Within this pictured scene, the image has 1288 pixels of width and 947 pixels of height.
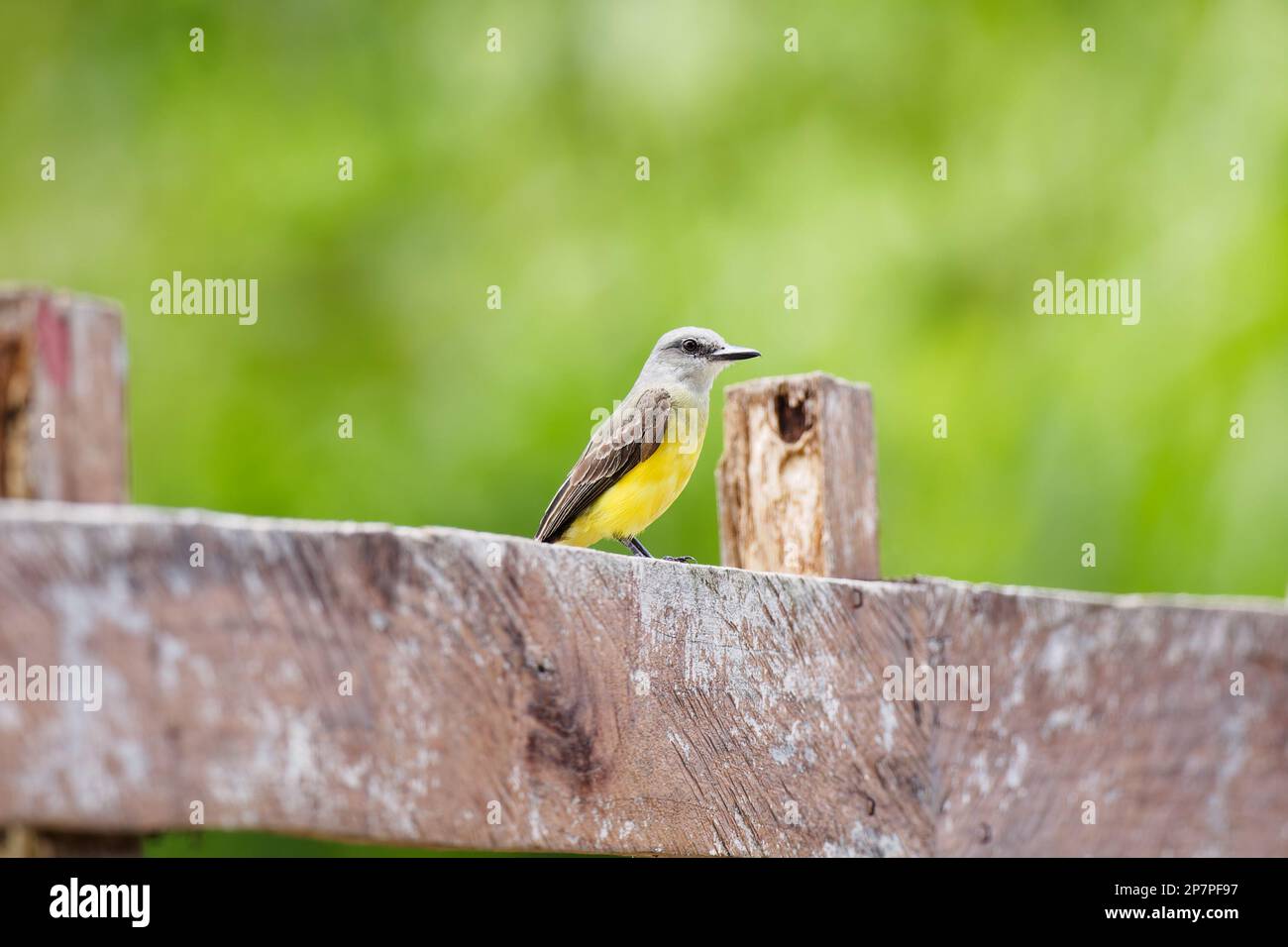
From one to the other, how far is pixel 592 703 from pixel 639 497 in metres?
3.28

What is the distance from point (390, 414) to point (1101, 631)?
414cm

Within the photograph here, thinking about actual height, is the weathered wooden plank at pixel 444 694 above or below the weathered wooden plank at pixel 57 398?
below

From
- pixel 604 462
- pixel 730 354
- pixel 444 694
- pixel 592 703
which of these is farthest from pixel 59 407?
pixel 730 354

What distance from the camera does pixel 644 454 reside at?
572 cm

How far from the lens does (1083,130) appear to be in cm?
810

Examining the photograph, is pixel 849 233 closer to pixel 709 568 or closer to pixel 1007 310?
pixel 1007 310

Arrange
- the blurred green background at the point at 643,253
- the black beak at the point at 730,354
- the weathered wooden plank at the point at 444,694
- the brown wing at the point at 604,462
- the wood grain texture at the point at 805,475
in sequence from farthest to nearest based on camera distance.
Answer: the blurred green background at the point at 643,253, the black beak at the point at 730,354, the brown wing at the point at 604,462, the wood grain texture at the point at 805,475, the weathered wooden plank at the point at 444,694

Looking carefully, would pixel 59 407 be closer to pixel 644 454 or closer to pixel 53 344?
pixel 53 344

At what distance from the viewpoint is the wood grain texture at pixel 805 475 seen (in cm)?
347

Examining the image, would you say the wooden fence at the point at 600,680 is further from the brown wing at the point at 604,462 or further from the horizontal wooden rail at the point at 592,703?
the brown wing at the point at 604,462

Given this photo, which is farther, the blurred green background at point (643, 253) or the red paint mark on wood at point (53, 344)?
the blurred green background at point (643, 253)

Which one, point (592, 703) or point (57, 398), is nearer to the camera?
point (57, 398)

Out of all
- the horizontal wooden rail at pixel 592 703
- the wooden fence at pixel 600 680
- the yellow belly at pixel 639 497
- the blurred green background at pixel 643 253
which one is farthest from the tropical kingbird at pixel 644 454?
the horizontal wooden rail at pixel 592 703

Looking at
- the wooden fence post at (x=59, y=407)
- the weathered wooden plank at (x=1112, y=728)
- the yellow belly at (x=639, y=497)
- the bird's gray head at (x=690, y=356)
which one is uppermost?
the bird's gray head at (x=690, y=356)
